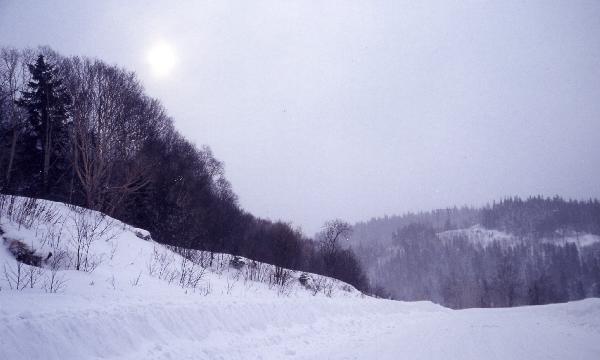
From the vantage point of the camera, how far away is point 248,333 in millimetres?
8133

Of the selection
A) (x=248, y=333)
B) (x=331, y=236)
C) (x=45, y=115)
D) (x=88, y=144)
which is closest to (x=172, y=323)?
(x=248, y=333)

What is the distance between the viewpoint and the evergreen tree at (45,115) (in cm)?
2356

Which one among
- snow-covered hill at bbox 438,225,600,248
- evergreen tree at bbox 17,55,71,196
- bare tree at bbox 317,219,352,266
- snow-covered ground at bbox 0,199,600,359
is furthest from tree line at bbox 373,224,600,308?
evergreen tree at bbox 17,55,71,196

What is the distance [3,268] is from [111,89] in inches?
687

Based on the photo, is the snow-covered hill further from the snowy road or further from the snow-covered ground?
the snow-covered ground

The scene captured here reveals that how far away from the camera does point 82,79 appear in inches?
866

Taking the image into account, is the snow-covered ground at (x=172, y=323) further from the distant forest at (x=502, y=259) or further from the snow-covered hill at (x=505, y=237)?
the snow-covered hill at (x=505, y=237)

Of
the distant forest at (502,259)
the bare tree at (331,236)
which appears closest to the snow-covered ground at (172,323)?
the bare tree at (331,236)

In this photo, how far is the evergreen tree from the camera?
23.6m

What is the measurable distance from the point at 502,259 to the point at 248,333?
134 m

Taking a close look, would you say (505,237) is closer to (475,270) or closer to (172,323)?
(475,270)

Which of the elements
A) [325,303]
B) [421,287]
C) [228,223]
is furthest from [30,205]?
[421,287]

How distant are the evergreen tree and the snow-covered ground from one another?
1256 cm

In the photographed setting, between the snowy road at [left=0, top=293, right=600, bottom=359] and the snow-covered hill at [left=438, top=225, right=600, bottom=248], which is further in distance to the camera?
the snow-covered hill at [left=438, top=225, right=600, bottom=248]
